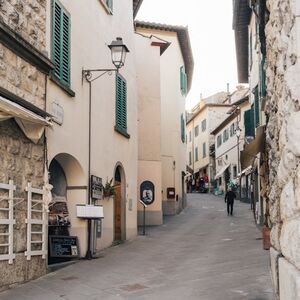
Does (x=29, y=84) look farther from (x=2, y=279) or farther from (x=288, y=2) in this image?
(x=288, y=2)

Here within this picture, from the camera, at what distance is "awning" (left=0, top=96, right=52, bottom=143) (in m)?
7.70

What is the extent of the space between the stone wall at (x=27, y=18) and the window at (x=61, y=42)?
0.59 m

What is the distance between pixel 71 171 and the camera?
12.5 meters

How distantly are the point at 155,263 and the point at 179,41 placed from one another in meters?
21.1

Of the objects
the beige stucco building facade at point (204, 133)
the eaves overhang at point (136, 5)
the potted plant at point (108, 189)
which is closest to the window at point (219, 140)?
the beige stucco building facade at point (204, 133)

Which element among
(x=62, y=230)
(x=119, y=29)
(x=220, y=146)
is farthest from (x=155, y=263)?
(x=220, y=146)

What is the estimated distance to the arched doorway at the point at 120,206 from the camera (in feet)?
54.3

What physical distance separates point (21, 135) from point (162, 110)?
2016 cm

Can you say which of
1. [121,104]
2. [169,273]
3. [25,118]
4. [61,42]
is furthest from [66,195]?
[121,104]

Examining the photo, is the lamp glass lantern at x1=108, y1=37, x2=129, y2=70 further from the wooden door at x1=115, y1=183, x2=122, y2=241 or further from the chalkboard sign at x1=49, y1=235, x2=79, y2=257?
the wooden door at x1=115, y1=183, x2=122, y2=241

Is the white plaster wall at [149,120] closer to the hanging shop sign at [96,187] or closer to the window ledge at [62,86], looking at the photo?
the hanging shop sign at [96,187]

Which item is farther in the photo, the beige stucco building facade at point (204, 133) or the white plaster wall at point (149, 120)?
the beige stucco building facade at point (204, 133)

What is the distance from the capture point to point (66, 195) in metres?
12.4

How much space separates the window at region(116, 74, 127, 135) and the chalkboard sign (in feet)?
16.5
